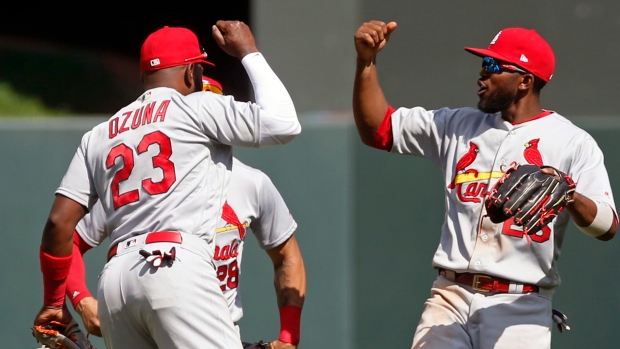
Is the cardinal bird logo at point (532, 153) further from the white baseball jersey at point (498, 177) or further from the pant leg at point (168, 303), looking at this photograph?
the pant leg at point (168, 303)

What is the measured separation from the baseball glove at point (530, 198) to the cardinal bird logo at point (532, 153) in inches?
14.7

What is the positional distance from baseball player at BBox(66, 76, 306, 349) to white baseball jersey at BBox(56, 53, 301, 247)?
461 millimetres

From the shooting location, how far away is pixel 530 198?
3697 mm

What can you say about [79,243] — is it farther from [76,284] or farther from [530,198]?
[530,198]

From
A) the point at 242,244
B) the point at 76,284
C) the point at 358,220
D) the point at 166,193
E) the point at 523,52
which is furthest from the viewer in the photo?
the point at 358,220

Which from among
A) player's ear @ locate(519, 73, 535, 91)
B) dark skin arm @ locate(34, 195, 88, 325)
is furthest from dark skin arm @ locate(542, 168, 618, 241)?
dark skin arm @ locate(34, 195, 88, 325)

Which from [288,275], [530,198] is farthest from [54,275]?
[530,198]

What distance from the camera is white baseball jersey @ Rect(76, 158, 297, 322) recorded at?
4.20m

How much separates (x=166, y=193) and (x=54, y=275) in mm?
648

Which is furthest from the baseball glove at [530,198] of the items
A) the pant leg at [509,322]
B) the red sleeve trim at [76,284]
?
the red sleeve trim at [76,284]

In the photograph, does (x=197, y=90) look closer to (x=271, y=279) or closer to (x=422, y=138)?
(x=422, y=138)

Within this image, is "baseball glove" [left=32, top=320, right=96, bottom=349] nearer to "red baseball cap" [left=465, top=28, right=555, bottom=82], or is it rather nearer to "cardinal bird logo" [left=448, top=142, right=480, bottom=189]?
"cardinal bird logo" [left=448, top=142, right=480, bottom=189]

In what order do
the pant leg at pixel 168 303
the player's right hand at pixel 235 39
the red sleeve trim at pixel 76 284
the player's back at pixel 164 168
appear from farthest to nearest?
the red sleeve trim at pixel 76 284, the player's right hand at pixel 235 39, the player's back at pixel 164 168, the pant leg at pixel 168 303

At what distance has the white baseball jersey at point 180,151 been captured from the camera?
370cm
